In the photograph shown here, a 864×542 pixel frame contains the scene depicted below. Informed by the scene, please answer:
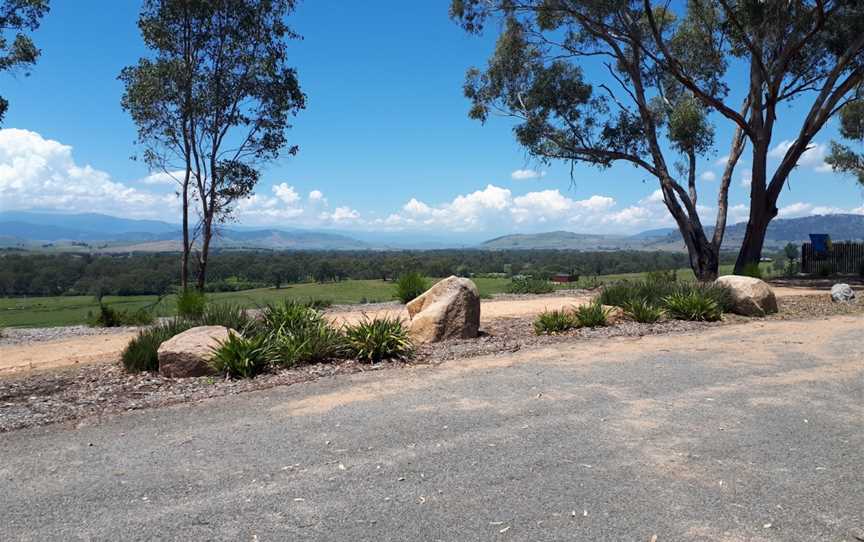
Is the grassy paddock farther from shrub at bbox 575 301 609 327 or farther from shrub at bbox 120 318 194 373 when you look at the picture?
shrub at bbox 575 301 609 327

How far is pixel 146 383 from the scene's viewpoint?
7793 millimetres

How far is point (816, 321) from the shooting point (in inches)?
490

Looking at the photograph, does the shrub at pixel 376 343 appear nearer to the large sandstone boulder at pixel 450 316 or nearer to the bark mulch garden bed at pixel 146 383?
the bark mulch garden bed at pixel 146 383

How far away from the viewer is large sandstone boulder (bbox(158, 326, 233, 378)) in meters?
8.05

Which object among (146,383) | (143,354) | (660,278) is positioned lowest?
(146,383)

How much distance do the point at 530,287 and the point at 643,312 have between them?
31.7 feet

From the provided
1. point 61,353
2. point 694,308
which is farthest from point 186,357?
point 694,308

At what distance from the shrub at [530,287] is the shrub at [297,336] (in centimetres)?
1212

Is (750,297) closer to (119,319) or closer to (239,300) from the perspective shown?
(239,300)

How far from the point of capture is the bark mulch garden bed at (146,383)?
21.6 feet

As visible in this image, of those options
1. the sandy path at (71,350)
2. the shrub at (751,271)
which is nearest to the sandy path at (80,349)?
the sandy path at (71,350)

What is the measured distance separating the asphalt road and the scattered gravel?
8.15m

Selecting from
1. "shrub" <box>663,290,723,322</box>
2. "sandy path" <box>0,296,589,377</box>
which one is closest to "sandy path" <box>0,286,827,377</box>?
"sandy path" <box>0,296,589,377</box>

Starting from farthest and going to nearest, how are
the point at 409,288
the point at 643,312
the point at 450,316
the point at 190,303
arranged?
the point at 409,288 → the point at 190,303 → the point at 643,312 → the point at 450,316
